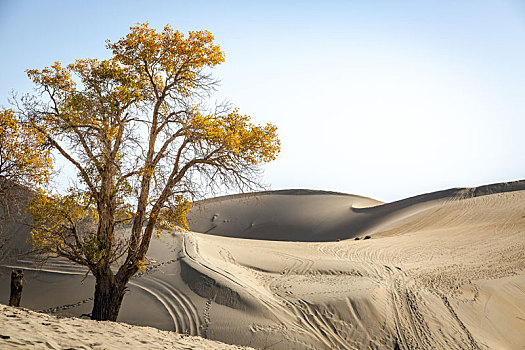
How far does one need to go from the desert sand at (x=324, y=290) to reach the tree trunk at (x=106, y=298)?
192cm

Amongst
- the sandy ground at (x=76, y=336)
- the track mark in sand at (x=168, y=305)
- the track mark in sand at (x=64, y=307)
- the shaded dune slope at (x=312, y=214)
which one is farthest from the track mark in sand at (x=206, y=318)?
the shaded dune slope at (x=312, y=214)

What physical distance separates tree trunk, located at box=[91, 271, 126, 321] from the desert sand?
192 centimetres

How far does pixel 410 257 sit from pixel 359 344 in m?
8.18

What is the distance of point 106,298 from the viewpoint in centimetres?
1180

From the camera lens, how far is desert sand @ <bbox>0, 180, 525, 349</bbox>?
12.0 meters

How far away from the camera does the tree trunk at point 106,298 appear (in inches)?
462

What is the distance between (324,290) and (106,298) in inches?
263

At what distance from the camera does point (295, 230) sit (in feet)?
134

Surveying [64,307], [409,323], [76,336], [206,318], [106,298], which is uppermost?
[76,336]

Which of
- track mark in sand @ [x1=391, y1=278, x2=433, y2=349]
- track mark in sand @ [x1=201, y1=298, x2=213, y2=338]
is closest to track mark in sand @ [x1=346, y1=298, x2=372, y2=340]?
track mark in sand @ [x1=391, y1=278, x2=433, y2=349]

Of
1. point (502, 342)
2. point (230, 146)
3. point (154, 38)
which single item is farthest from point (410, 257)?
point (154, 38)

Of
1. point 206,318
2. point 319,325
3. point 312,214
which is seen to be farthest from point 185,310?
point 312,214

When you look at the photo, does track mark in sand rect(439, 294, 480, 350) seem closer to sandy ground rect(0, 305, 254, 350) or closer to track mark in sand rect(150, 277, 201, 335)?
sandy ground rect(0, 305, 254, 350)

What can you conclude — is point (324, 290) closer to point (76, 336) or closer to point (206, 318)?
point (206, 318)
